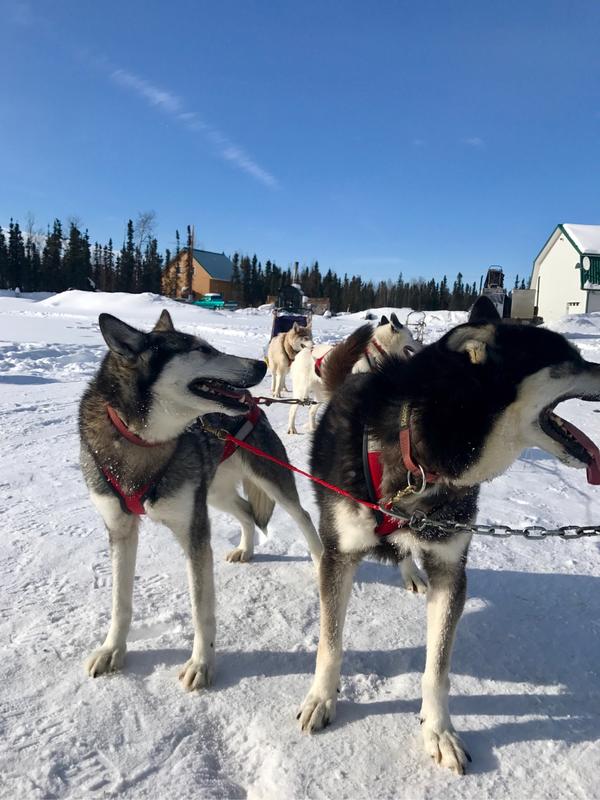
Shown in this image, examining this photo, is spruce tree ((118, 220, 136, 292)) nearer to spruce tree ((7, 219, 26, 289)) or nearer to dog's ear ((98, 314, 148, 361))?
spruce tree ((7, 219, 26, 289))

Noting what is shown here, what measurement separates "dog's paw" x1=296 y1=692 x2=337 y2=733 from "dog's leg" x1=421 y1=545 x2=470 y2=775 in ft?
1.11

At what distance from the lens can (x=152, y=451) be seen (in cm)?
219

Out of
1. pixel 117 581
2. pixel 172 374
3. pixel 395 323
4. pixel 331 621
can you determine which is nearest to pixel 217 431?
pixel 172 374

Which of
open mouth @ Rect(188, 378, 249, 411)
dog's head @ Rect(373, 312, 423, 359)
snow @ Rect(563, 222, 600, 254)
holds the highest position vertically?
snow @ Rect(563, 222, 600, 254)

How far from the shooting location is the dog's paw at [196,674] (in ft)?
6.73

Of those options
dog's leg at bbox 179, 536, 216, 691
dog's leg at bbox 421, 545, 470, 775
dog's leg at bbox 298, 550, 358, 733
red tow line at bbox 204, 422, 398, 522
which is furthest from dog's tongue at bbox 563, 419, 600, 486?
dog's leg at bbox 179, 536, 216, 691

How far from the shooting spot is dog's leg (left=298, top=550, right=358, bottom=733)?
1.98m

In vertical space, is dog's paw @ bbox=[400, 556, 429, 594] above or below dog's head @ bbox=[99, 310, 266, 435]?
below

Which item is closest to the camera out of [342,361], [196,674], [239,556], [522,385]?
[522,385]

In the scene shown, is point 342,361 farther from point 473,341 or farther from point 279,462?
point 473,341

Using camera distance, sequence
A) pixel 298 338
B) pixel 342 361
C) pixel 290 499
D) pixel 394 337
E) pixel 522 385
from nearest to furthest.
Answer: pixel 522 385 < pixel 290 499 < pixel 342 361 < pixel 394 337 < pixel 298 338

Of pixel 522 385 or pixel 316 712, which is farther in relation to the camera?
pixel 316 712

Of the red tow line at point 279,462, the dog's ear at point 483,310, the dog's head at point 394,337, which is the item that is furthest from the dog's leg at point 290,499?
the dog's head at point 394,337

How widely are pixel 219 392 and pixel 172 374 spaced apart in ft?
0.74
